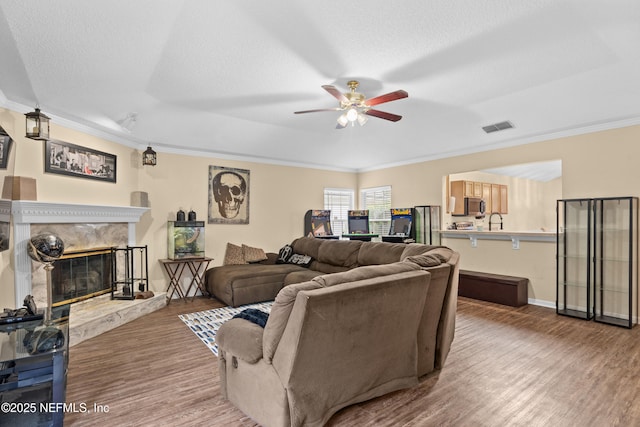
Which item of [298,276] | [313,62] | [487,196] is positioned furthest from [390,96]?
[487,196]

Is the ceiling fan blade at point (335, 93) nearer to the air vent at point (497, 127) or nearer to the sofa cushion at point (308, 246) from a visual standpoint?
the air vent at point (497, 127)

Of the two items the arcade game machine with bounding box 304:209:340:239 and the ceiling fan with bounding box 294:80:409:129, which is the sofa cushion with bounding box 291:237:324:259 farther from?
the ceiling fan with bounding box 294:80:409:129

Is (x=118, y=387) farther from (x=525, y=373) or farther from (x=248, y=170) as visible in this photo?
(x=248, y=170)

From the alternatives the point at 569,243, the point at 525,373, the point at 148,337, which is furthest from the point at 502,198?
the point at 148,337

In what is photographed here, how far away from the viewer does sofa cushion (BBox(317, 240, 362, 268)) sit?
517cm

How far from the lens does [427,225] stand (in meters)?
6.52

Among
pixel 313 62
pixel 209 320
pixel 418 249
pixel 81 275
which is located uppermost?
pixel 313 62

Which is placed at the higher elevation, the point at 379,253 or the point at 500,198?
the point at 500,198

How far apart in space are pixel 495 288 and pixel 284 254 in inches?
141

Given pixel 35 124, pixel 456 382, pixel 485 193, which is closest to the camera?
pixel 456 382

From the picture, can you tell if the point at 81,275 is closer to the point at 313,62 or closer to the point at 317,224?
the point at 313,62

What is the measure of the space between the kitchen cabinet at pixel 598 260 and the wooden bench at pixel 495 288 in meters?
0.47

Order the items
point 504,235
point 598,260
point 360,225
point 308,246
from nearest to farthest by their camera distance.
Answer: point 598,260 < point 504,235 < point 308,246 < point 360,225

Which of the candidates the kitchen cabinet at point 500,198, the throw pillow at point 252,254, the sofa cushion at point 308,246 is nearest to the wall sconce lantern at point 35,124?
the throw pillow at point 252,254
